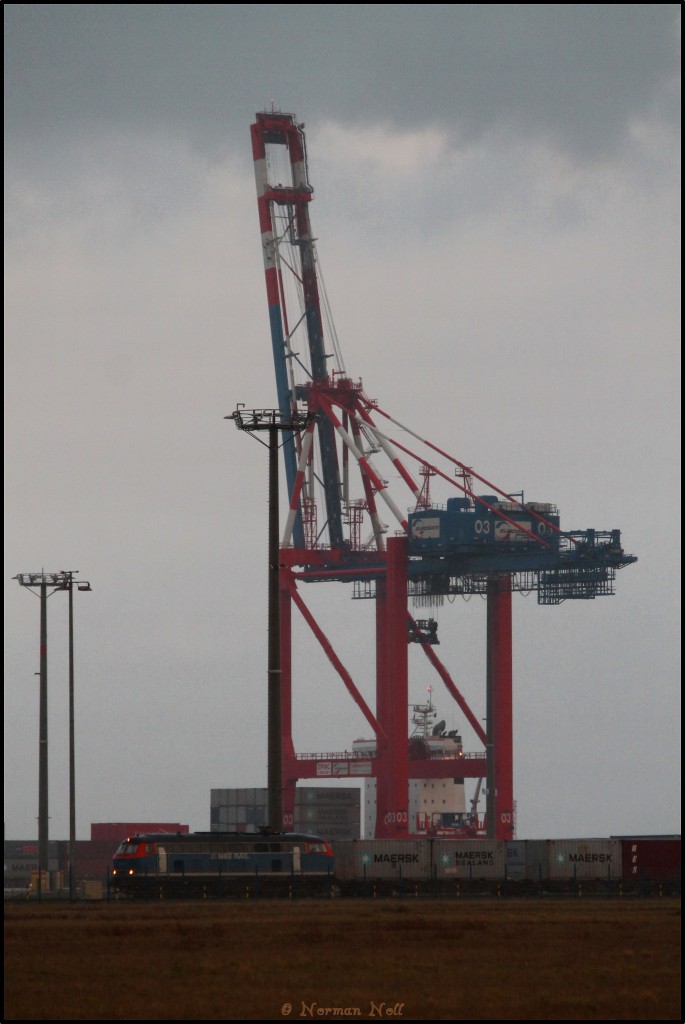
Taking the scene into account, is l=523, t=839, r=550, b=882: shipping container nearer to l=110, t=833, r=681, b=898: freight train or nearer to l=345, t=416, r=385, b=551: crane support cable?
l=110, t=833, r=681, b=898: freight train

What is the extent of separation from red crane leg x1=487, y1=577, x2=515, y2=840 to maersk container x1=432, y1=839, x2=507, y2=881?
45852 millimetres

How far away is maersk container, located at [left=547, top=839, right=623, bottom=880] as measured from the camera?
2373 inches

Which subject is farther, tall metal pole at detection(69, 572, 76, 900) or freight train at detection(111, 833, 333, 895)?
tall metal pole at detection(69, 572, 76, 900)

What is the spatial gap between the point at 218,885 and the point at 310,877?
3.21 m

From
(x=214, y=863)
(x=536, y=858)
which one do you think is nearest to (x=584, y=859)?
(x=536, y=858)

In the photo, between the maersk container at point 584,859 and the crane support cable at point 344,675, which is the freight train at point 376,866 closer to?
the maersk container at point 584,859

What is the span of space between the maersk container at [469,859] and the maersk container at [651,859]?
15.0 ft

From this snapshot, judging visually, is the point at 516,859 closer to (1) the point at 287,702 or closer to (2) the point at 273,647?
(2) the point at 273,647

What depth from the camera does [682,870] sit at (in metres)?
57.7

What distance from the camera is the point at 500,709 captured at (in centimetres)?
10750

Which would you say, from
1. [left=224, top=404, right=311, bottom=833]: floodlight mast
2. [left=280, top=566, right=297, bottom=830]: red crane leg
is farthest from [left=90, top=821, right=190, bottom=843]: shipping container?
[left=224, top=404, right=311, bottom=833]: floodlight mast

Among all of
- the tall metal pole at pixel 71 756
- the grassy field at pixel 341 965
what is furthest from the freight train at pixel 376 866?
the tall metal pole at pixel 71 756

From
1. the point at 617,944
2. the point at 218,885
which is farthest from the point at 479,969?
the point at 218,885

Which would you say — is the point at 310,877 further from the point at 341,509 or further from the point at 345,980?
the point at 341,509
